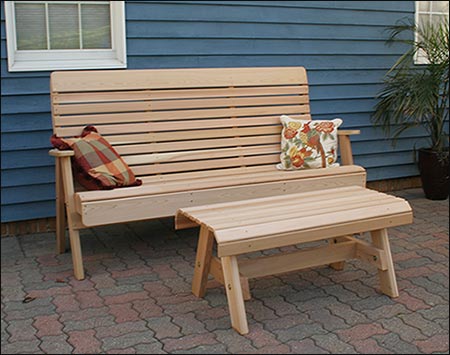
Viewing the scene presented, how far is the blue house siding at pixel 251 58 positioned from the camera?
15.5ft

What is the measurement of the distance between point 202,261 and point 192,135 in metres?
1.38

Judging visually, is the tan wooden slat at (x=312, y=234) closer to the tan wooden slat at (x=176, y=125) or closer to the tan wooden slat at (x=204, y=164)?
the tan wooden slat at (x=204, y=164)

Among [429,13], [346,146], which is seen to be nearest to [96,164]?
[346,146]

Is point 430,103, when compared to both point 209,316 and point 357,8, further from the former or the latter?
point 209,316

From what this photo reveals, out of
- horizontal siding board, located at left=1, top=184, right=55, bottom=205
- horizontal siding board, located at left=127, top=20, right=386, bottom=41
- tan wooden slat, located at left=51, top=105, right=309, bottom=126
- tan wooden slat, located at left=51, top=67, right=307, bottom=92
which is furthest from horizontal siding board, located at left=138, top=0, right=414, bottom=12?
horizontal siding board, located at left=1, top=184, right=55, bottom=205

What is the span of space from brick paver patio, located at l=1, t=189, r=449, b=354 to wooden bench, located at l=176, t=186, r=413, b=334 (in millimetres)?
151

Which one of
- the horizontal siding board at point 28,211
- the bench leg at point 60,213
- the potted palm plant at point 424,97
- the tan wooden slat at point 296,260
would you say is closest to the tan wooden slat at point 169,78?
the bench leg at point 60,213

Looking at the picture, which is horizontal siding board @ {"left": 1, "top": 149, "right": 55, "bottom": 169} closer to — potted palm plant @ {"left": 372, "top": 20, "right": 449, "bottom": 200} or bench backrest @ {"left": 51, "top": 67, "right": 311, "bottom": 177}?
bench backrest @ {"left": 51, "top": 67, "right": 311, "bottom": 177}

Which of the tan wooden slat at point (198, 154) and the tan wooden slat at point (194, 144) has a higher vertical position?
the tan wooden slat at point (194, 144)

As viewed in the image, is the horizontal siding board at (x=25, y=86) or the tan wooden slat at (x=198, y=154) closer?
the tan wooden slat at (x=198, y=154)

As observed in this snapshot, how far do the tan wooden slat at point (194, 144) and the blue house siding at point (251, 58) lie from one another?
2.36 ft

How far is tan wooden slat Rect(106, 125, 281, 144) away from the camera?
4430mm

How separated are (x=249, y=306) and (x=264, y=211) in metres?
0.48

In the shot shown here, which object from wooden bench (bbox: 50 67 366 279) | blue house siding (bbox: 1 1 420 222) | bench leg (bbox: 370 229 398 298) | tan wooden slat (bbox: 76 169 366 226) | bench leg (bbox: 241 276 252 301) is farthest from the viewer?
blue house siding (bbox: 1 1 420 222)
